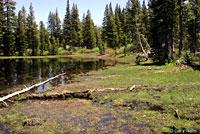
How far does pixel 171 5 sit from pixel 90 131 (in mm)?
29102

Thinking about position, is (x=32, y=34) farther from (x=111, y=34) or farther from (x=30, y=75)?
(x=30, y=75)

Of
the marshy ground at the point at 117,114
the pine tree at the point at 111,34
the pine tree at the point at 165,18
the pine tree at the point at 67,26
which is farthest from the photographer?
the pine tree at the point at 67,26

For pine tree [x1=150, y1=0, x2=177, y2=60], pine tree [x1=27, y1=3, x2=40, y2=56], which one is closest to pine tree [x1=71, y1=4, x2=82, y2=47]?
pine tree [x1=27, y1=3, x2=40, y2=56]

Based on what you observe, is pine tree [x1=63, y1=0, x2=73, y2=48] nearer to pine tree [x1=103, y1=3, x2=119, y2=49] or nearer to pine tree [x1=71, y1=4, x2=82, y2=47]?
pine tree [x1=71, y1=4, x2=82, y2=47]

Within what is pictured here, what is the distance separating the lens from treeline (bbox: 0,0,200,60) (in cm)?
3142

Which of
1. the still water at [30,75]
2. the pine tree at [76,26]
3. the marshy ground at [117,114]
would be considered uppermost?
the pine tree at [76,26]

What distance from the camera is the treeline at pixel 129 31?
31.4 meters

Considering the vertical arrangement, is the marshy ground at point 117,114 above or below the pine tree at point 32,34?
below

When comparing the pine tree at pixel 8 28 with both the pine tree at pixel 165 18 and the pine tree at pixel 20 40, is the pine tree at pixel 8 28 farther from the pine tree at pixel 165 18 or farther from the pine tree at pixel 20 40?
the pine tree at pixel 165 18

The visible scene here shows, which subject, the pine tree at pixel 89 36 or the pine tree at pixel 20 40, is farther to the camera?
the pine tree at pixel 89 36

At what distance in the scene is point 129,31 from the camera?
82.3 metres

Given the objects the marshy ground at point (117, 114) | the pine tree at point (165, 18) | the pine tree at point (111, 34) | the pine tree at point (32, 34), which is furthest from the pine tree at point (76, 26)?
the marshy ground at point (117, 114)

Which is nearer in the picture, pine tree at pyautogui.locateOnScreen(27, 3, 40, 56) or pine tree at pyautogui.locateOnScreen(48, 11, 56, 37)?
pine tree at pyautogui.locateOnScreen(27, 3, 40, 56)

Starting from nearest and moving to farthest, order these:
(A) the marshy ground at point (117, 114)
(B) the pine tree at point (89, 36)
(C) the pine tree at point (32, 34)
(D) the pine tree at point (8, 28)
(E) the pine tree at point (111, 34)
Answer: (A) the marshy ground at point (117, 114) → (D) the pine tree at point (8, 28) → (C) the pine tree at point (32, 34) → (E) the pine tree at point (111, 34) → (B) the pine tree at point (89, 36)
